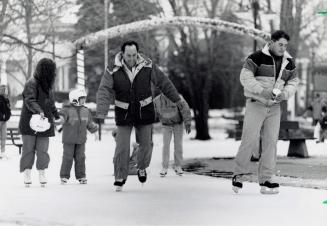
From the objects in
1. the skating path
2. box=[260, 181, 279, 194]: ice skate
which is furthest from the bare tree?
box=[260, 181, 279, 194]: ice skate

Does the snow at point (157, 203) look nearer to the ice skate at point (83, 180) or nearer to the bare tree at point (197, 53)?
the ice skate at point (83, 180)

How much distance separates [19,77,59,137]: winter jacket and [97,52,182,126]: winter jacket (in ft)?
3.95

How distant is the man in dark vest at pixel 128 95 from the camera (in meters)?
9.67

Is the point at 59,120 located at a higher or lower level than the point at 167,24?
lower

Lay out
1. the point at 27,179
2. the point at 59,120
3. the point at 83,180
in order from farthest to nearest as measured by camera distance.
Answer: the point at 83,180 → the point at 59,120 → the point at 27,179

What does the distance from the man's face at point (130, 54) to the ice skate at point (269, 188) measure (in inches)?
85.4

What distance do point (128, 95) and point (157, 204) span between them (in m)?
1.63

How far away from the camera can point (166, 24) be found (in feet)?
75.4

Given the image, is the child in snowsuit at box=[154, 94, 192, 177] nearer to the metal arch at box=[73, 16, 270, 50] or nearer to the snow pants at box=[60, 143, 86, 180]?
the snow pants at box=[60, 143, 86, 180]

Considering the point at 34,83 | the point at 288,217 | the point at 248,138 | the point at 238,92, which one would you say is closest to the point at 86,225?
the point at 288,217

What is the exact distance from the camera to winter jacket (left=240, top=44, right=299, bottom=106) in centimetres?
934

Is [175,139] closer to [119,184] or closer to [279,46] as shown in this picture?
[119,184]

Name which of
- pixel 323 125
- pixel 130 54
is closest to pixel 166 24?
pixel 323 125

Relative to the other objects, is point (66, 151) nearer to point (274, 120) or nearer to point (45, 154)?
point (45, 154)
